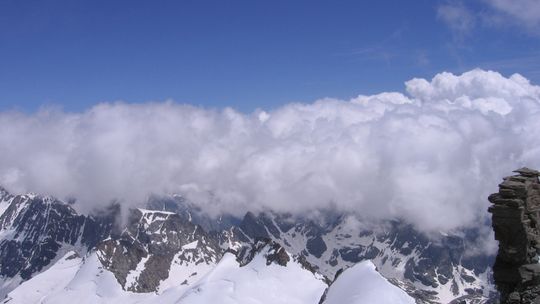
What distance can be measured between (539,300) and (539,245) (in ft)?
10.1

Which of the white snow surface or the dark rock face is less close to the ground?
the dark rock face

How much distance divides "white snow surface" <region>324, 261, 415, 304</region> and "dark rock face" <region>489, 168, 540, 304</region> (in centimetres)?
10001

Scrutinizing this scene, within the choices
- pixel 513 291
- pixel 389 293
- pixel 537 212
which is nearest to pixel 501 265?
pixel 513 291

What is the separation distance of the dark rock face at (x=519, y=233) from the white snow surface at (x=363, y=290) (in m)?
100

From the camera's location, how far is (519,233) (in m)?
32.0

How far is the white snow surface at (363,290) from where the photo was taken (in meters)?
134

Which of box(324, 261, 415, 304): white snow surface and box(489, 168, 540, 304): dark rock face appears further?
box(324, 261, 415, 304): white snow surface

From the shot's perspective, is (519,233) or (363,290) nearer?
(519,233)

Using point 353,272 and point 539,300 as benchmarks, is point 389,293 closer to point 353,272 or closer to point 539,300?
point 353,272

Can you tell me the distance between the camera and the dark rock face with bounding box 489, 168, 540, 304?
103ft

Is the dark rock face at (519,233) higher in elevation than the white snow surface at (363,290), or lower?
higher

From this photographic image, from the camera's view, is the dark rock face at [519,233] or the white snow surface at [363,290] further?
the white snow surface at [363,290]

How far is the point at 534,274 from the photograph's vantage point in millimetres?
31641

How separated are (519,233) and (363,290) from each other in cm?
11168
